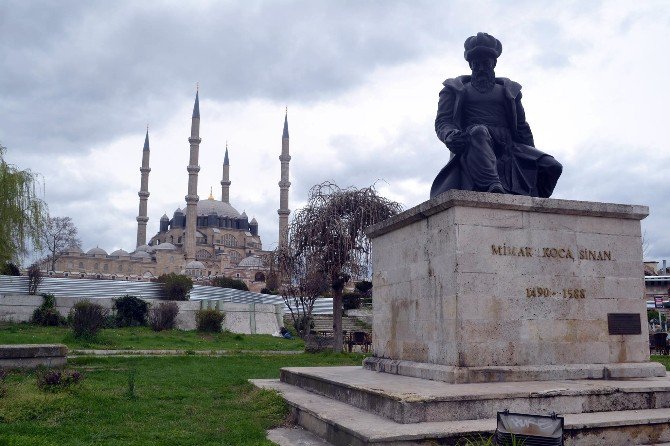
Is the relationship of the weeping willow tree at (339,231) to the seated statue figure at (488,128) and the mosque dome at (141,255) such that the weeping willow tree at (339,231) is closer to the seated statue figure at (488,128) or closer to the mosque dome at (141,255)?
the seated statue figure at (488,128)

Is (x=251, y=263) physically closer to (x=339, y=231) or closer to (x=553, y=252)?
(x=339, y=231)

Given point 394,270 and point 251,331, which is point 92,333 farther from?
point 251,331

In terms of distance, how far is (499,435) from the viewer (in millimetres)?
3465

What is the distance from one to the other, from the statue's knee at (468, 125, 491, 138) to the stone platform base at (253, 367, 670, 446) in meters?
2.53

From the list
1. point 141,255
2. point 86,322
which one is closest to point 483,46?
point 86,322

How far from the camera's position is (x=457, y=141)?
639 cm

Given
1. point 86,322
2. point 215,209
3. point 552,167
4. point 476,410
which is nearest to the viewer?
point 476,410

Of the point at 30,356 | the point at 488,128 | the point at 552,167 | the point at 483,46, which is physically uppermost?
the point at 483,46

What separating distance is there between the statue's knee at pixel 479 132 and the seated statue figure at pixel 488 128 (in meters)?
0.01

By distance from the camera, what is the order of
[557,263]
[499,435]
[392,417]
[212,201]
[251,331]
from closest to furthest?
[499,435], [392,417], [557,263], [251,331], [212,201]

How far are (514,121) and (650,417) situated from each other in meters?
3.43

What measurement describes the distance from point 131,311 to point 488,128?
23.7 meters

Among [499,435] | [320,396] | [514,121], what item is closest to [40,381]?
[320,396]

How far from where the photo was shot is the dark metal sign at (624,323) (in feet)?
19.0
